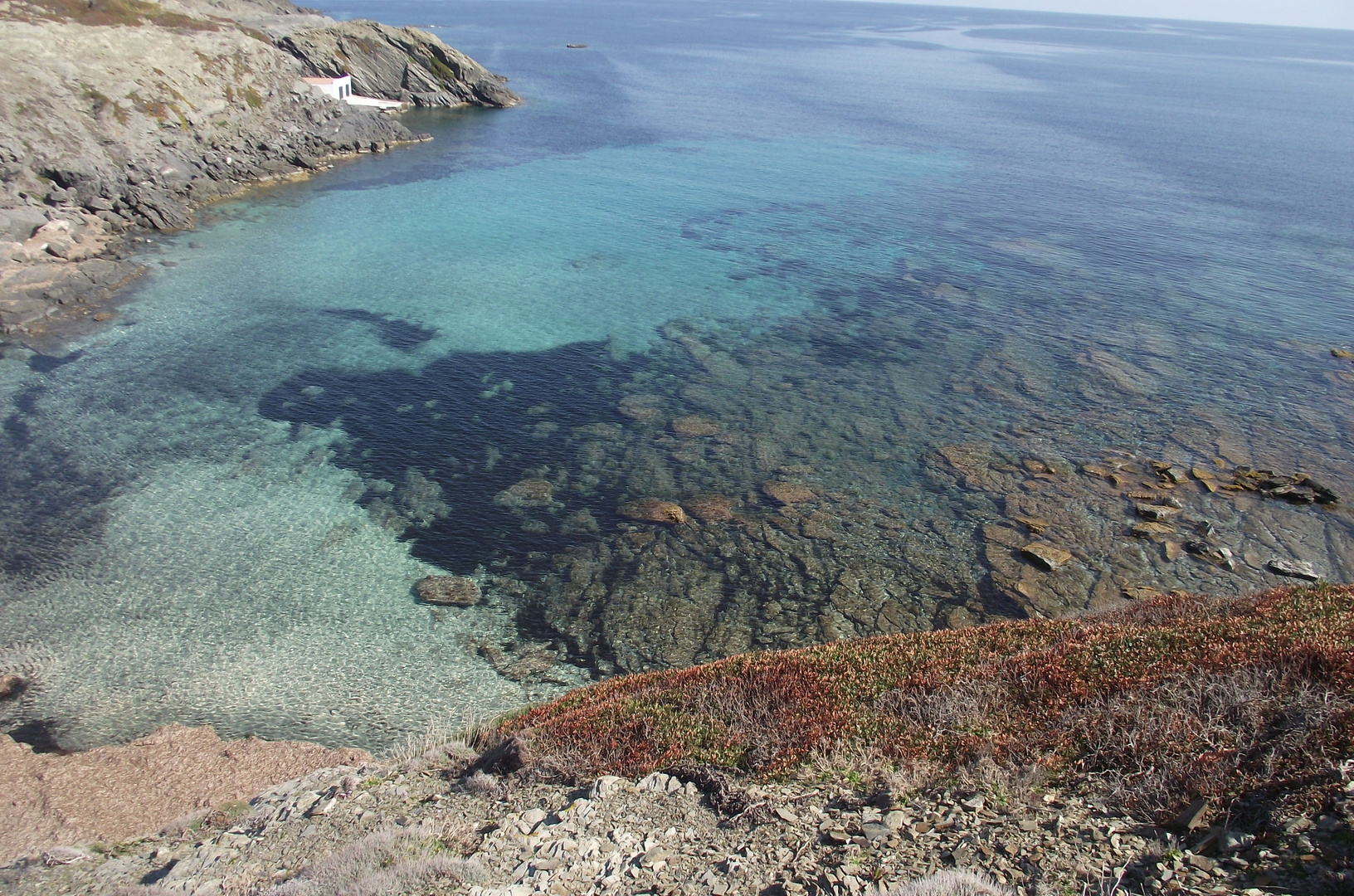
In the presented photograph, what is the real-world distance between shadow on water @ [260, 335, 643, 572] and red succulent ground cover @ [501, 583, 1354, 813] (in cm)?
1261

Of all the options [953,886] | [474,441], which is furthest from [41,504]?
[953,886]

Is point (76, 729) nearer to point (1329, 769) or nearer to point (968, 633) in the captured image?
point (968, 633)

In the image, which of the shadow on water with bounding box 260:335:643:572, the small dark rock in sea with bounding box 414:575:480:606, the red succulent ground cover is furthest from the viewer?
the shadow on water with bounding box 260:335:643:572

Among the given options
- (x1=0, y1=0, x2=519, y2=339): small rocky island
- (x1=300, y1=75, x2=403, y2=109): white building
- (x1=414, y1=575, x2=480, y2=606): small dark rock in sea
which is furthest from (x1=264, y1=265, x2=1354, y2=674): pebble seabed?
(x1=300, y1=75, x2=403, y2=109): white building

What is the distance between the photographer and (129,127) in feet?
202

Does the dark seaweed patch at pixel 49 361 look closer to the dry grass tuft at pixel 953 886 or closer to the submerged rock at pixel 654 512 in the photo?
the submerged rock at pixel 654 512

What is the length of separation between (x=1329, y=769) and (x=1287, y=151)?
121816 mm

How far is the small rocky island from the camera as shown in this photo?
1932 inches

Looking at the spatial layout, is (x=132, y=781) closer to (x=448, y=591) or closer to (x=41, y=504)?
(x=448, y=591)

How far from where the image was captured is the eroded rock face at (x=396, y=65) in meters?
93.2

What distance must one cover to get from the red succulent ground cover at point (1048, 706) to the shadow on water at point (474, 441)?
12608mm

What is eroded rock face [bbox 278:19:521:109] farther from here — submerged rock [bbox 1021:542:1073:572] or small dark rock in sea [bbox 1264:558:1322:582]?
small dark rock in sea [bbox 1264:558:1322:582]

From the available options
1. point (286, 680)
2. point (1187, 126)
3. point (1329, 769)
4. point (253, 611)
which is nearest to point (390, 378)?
point (253, 611)

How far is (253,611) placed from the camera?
26250 millimetres
